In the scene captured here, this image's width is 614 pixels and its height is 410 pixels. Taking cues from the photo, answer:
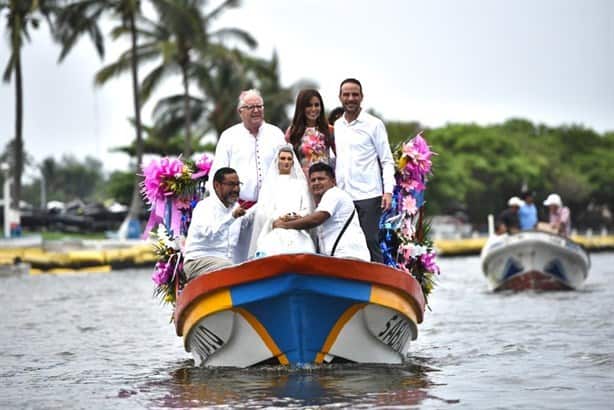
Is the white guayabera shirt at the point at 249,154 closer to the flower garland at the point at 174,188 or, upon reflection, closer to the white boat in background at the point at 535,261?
the flower garland at the point at 174,188

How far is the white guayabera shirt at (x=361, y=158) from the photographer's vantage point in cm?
1309

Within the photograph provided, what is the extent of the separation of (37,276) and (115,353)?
21112mm

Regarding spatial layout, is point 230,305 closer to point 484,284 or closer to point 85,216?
point 484,284

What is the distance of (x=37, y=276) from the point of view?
1441 inches

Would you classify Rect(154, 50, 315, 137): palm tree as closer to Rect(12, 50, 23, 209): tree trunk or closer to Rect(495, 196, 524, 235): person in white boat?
Rect(12, 50, 23, 209): tree trunk

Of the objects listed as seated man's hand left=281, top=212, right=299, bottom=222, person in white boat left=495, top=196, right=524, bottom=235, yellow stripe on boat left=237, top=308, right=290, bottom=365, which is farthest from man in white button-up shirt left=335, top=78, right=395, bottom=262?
person in white boat left=495, top=196, right=524, bottom=235

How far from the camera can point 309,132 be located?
13.1 m

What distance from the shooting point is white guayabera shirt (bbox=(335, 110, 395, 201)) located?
13.1 m

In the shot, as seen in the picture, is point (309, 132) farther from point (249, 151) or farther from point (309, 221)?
point (309, 221)

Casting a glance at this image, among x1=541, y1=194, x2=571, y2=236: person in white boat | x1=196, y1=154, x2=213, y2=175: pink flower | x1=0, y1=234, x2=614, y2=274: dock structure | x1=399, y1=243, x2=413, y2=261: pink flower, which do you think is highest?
x1=196, y1=154, x2=213, y2=175: pink flower

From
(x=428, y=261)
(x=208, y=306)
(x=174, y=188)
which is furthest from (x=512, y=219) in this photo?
(x=208, y=306)

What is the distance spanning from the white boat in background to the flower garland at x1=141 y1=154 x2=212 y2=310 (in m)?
12.8

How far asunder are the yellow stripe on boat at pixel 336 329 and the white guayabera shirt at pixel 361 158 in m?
1.23

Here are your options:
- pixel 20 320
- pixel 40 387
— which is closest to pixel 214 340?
pixel 40 387
